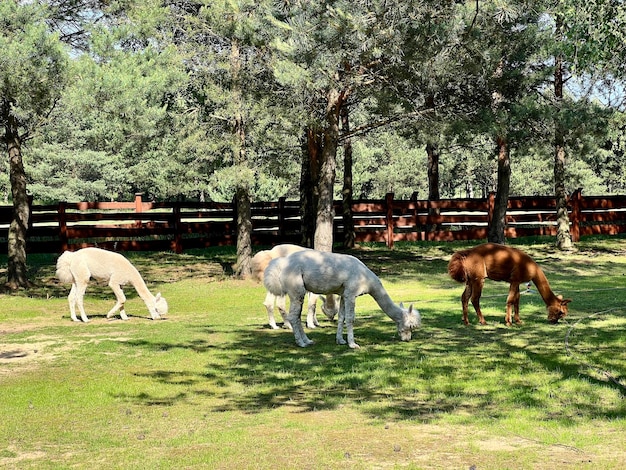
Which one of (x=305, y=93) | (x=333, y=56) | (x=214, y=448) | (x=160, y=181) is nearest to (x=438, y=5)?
(x=333, y=56)

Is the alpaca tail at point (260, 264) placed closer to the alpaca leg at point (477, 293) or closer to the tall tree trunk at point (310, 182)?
the alpaca leg at point (477, 293)

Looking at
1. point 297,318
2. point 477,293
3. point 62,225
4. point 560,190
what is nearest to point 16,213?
point 62,225

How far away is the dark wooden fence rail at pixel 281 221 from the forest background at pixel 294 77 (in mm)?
2370

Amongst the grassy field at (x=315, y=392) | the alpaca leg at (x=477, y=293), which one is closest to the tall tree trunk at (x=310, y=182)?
the grassy field at (x=315, y=392)

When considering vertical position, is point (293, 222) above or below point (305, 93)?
below

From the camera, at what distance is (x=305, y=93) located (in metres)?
19.8

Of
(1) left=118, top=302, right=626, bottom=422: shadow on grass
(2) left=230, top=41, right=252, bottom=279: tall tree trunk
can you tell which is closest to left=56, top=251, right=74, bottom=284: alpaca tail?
(1) left=118, top=302, right=626, bottom=422: shadow on grass

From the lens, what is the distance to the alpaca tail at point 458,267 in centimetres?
1269

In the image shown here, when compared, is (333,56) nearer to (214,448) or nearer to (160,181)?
(214,448)

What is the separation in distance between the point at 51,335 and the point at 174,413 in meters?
5.27

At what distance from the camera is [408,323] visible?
1162 centimetres

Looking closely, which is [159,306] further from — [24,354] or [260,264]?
[24,354]

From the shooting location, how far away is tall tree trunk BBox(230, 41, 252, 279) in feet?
67.6

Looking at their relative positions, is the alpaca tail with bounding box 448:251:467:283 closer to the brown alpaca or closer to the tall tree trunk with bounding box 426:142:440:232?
the brown alpaca
